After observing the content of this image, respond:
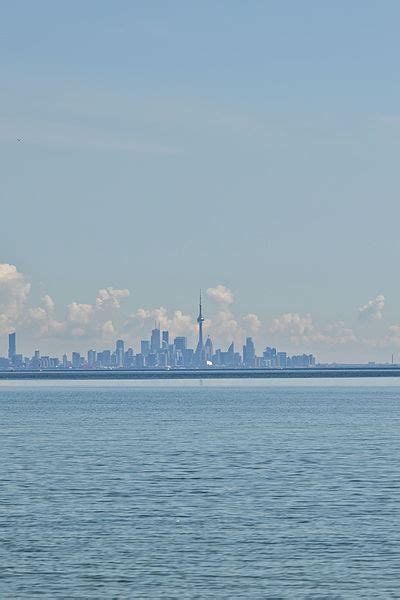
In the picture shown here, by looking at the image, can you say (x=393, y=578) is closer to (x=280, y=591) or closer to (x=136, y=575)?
(x=280, y=591)

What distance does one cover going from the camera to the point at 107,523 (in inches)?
2488

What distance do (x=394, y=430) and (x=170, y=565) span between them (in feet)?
309

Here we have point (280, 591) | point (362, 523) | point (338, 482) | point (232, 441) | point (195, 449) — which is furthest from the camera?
point (232, 441)

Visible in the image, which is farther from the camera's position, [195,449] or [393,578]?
[195,449]

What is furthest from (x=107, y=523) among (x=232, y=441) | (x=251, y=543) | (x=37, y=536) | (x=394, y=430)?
(x=394, y=430)

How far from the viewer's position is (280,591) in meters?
47.2

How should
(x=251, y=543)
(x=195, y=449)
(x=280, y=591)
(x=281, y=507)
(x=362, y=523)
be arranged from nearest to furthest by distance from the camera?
(x=280, y=591), (x=251, y=543), (x=362, y=523), (x=281, y=507), (x=195, y=449)

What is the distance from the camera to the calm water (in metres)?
49.0

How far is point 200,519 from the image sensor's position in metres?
64.2

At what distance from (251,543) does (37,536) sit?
1005cm

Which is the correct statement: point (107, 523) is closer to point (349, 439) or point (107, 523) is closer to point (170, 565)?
point (170, 565)

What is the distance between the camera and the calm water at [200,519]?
1928 inches

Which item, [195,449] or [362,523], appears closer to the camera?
[362,523]

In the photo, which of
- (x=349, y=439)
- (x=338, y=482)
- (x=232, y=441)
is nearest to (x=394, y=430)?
(x=349, y=439)
